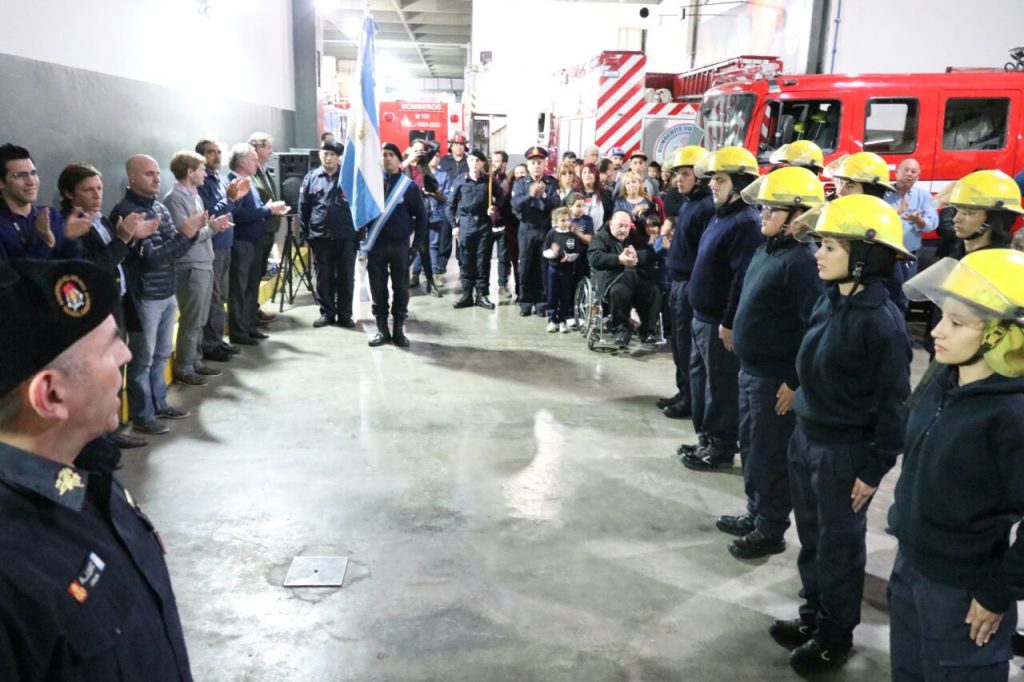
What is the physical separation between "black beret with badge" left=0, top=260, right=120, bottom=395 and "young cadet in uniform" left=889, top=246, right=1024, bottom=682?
1.94 meters

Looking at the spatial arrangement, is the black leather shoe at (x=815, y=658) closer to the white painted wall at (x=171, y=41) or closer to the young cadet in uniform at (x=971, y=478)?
the young cadet in uniform at (x=971, y=478)

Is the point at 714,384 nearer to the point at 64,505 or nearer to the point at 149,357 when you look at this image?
the point at 149,357

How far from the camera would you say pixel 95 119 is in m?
5.40

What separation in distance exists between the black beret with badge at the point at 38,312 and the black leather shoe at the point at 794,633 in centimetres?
286

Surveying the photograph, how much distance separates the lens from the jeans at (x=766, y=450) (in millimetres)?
3562

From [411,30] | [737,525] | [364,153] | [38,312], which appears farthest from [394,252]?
[411,30]

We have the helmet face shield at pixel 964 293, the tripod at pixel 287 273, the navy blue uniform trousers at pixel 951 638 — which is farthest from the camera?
the tripod at pixel 287 273

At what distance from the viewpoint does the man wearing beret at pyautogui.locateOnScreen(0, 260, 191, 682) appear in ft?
3.40

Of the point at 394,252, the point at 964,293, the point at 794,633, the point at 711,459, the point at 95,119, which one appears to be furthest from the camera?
the point at 394,252

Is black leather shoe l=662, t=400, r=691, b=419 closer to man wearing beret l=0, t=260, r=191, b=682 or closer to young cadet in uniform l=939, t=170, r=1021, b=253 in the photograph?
young cadet in uniform l=939, t=170, r=1021, b=253

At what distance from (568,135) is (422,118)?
306 inches

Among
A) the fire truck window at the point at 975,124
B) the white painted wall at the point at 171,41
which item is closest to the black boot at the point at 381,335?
the white painted wall at the point at 171,41

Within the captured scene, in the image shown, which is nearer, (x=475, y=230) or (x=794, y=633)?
(x=794, y=633)

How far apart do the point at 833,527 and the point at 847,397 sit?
0.49 metres
